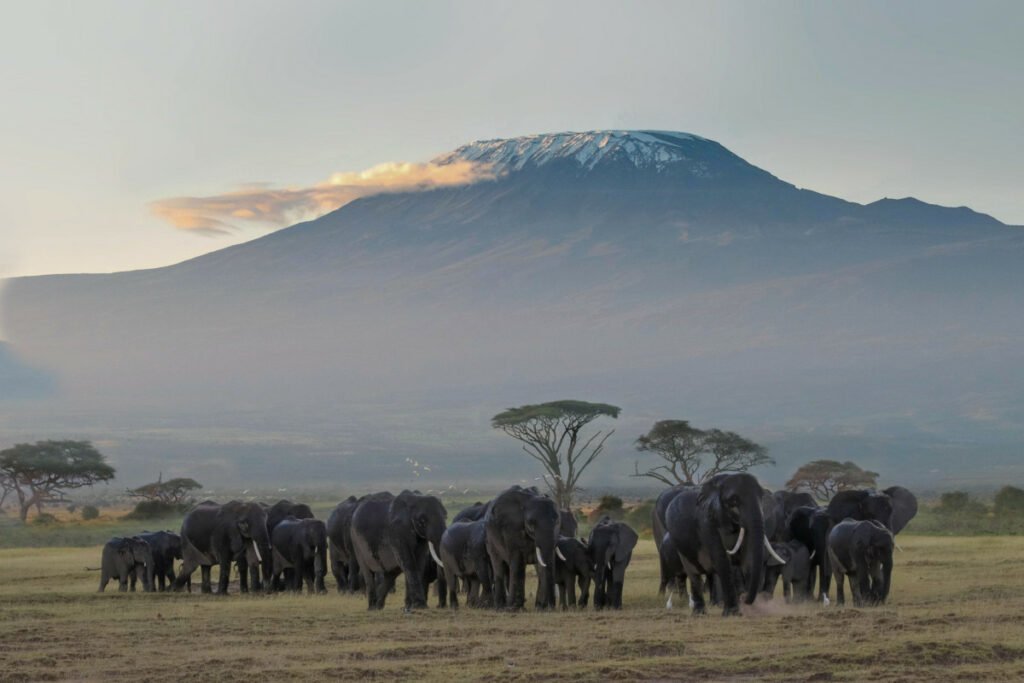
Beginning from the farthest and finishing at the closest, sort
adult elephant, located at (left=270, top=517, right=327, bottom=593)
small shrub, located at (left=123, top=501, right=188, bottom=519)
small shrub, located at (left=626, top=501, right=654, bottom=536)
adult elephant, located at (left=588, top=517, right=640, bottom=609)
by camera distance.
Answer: small shrub, located at (left=123, top=501, right=188, bottom=519)
small shrub, located at (left=626, top=501, right=654, bottom=536)
adult elephant, located at (left=270, top=517, right=327, bottom=593)
adult elephant, located at (left=588, top=517, right=640, bottom=609)

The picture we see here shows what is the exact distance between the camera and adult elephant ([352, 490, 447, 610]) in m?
26.9

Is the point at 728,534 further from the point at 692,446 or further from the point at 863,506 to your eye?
the point at 692,446

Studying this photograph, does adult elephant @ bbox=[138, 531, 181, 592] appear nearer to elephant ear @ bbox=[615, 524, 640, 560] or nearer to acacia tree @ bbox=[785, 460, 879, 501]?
elephant ear @ bbox=[615, 524, 640, 560]

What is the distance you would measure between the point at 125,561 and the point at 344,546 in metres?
6.44

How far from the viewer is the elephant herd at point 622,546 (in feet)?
78.7

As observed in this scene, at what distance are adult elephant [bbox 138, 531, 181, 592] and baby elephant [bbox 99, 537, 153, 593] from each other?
66cm

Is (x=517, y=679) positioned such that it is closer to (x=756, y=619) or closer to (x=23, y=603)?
(x=756, y=619)

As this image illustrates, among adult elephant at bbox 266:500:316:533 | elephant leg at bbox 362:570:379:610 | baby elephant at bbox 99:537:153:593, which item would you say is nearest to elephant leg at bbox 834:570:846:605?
elephant leg at bbox 362:570:379:610

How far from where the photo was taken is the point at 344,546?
3145cm

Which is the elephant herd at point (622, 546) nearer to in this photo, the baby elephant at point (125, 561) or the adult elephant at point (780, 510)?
the adult elephant at point (780, 510)

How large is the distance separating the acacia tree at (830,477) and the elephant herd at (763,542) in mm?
48937

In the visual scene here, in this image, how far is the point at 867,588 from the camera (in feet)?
82.4

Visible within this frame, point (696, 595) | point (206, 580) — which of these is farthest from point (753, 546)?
point (206, 580)

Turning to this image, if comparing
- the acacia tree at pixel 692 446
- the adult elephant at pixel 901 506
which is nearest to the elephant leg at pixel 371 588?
the adult elephant at pixel 901 506
